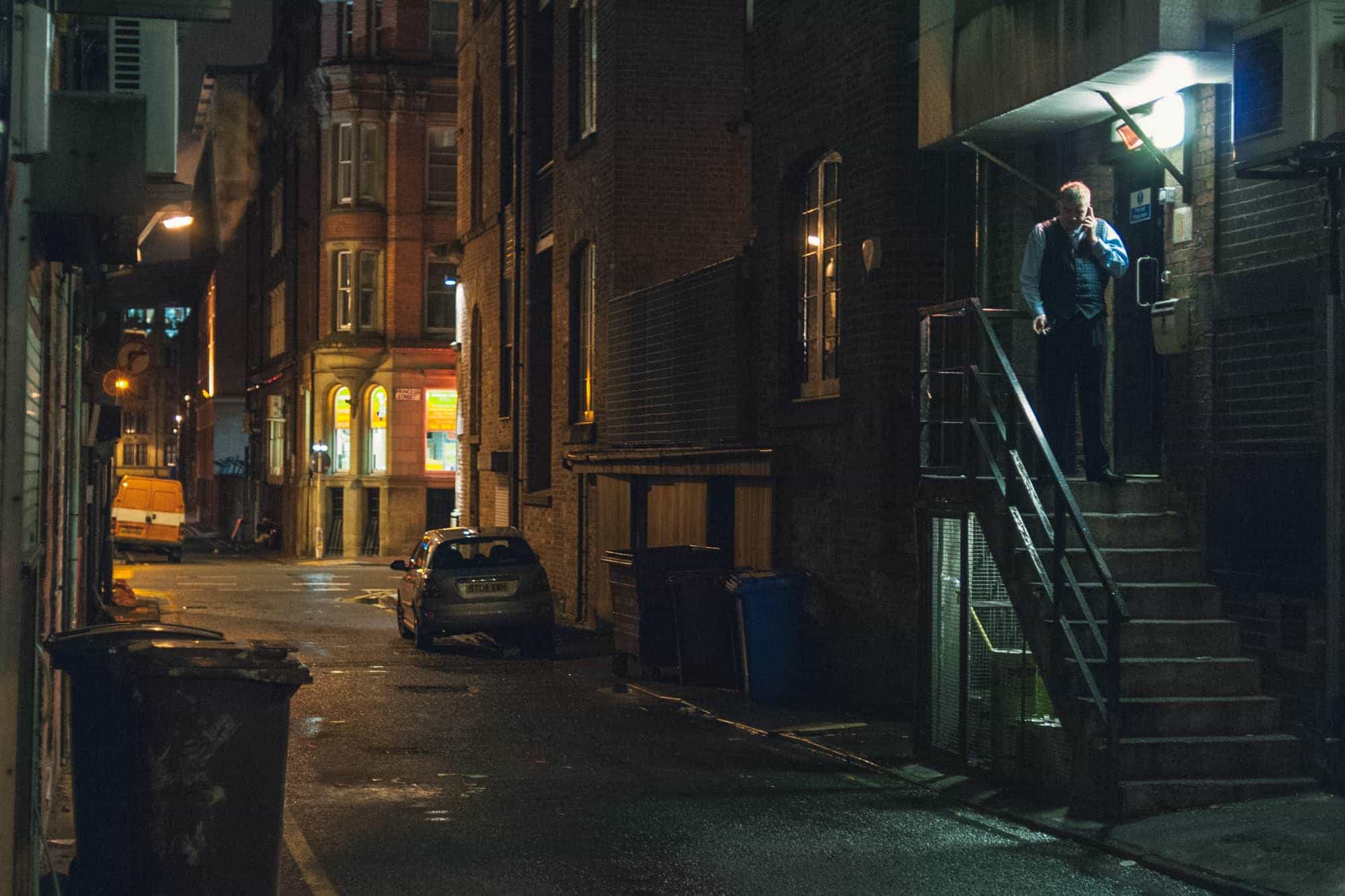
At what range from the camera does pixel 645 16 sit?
77.6ft

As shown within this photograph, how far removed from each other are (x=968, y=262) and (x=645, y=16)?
9901mm

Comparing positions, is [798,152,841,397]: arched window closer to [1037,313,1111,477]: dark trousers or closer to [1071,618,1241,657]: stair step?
[1037,313,1111,477]: dark trousers

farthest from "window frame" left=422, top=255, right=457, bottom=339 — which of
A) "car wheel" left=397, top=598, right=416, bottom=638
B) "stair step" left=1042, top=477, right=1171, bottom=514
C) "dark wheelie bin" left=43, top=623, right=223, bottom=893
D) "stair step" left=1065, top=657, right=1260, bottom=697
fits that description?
"dark wheelie bin" left=43, top=623, right=223, bottom=893

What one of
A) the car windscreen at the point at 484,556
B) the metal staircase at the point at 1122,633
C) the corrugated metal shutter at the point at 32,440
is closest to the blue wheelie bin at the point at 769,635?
the metal staircase at the point at 1122,633

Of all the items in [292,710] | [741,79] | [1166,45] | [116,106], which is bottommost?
[292,710]

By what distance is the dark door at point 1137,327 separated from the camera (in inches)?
483

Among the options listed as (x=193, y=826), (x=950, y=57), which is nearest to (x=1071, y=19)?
(x=950, y=57)

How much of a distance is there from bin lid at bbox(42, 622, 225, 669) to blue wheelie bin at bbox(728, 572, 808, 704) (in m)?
8.36

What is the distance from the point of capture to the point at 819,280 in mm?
17312

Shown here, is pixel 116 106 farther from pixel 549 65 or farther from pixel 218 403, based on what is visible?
pixel 218 403

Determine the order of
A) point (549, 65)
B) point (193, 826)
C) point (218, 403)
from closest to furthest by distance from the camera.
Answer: point (193, 826) → point (549, 65) → point (218, 403)

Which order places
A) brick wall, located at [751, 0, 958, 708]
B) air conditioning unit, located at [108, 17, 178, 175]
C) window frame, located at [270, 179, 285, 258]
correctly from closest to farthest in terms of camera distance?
air conditioning unit, located at [108, 17, 178, 175] < brick wall, located at [751, 0, 958, 708] < window frame, located at [270, 179, 285, 258]

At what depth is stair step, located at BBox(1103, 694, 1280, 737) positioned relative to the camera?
34.0 feet

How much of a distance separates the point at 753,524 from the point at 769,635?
7.63 feet
